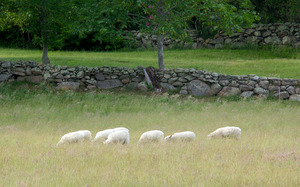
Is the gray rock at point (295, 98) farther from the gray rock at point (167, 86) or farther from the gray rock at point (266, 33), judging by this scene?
the gray rock at point (266, 33)

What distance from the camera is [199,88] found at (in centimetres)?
1580

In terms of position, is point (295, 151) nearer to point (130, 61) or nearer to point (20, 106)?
point (20, 106)

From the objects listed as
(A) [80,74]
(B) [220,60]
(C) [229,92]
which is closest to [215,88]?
(C) [229,92]

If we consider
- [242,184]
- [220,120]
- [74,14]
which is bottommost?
[220,120]

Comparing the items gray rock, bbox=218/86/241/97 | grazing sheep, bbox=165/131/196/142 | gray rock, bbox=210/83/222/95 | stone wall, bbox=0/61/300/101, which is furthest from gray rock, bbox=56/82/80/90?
grazing sheep, bbox=165/131/196/142

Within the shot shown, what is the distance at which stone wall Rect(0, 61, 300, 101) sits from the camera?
614 inches

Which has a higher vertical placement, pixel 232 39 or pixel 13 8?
pixel 13 8

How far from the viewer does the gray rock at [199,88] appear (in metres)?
15.7

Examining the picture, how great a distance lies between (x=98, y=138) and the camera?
259 inches

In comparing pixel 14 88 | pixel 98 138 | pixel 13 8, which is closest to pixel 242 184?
pixel 98 138

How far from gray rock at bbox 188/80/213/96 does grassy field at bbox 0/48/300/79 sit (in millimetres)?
2529

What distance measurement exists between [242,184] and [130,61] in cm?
1707

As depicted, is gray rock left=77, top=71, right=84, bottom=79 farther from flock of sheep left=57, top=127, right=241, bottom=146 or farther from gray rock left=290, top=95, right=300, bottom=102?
flock of sheep left=57, top=127, right=241, bottom=146

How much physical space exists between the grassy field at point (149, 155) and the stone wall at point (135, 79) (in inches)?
176
